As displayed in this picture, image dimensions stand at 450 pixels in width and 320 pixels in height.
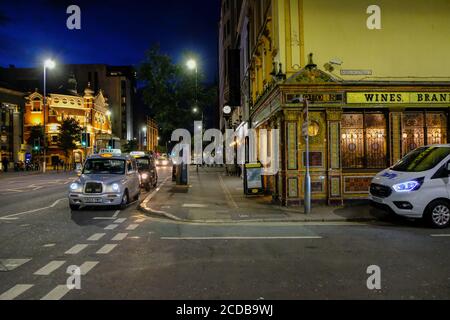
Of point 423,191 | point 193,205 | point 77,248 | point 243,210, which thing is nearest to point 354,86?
point 423,191

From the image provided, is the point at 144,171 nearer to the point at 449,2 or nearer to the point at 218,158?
the point at 449,2

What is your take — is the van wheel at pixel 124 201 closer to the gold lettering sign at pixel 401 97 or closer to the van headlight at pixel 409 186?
the van headlight at pixel 409 186

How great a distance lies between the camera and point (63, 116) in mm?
75250

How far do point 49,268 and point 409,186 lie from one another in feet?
27.9

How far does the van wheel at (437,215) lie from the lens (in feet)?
33.6

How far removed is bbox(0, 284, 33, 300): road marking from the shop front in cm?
1033

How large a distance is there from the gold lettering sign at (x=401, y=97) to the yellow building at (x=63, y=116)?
54337mm

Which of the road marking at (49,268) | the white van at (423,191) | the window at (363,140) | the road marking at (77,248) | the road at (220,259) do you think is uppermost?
the window at (363,140)

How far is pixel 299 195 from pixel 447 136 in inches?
248

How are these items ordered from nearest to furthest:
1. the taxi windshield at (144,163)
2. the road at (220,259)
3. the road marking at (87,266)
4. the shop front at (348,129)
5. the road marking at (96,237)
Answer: the road at (220,259)
the road marking at (87,266)
the road marking at (96,237)
the shop front at (348,129)
the taxi windshield at (144,163)

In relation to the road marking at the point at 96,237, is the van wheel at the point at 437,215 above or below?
above

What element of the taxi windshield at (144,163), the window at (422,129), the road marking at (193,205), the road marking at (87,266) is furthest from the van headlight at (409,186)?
the taxi windshield at (144,163)

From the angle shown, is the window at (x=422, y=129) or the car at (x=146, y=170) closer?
the window at (x=422, y=129)

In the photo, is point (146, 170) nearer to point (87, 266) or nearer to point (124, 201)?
point (124, 201)
